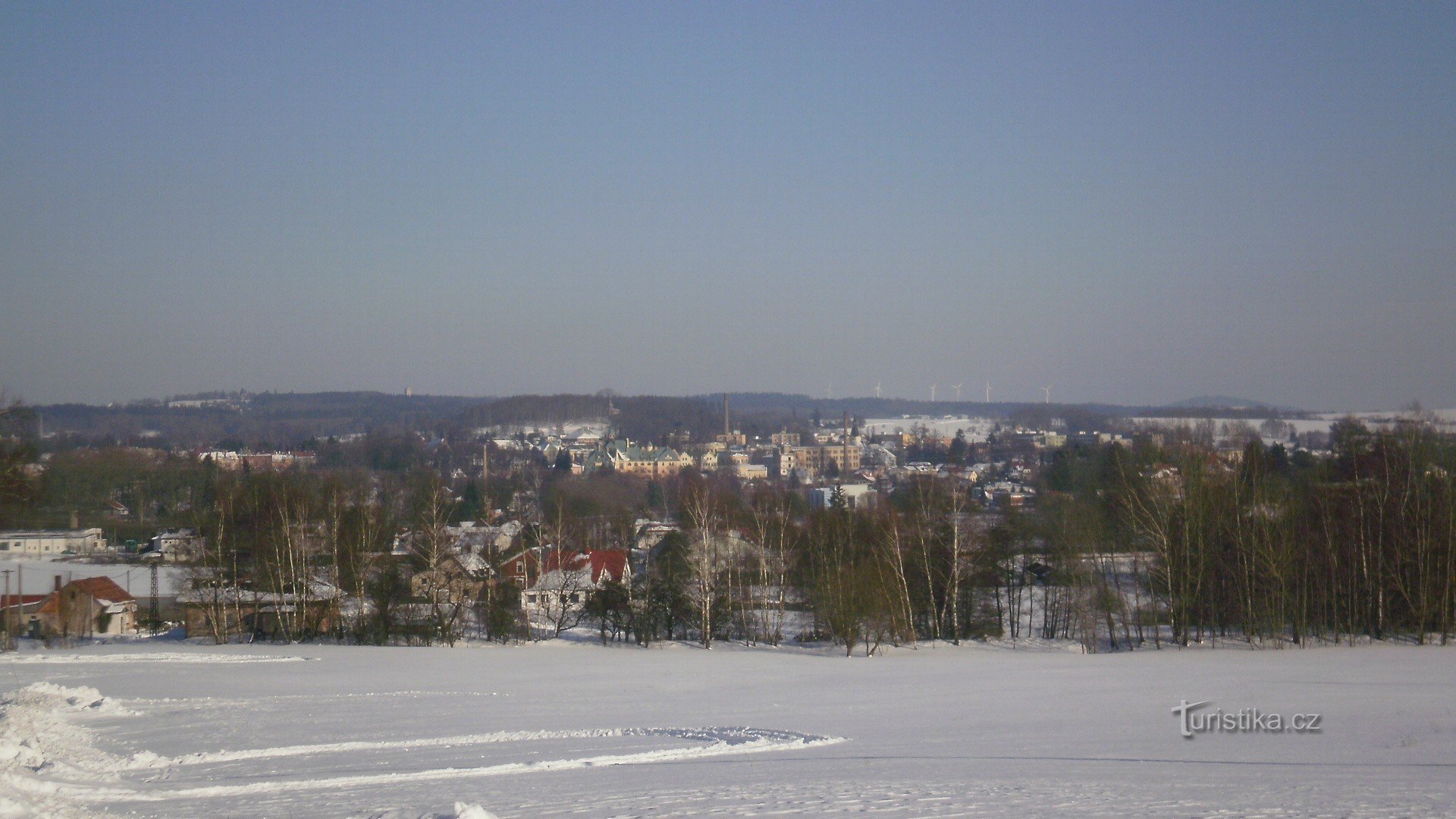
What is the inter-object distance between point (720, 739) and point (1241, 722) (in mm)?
6727

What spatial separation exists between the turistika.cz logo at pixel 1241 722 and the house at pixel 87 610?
29488 millimetres

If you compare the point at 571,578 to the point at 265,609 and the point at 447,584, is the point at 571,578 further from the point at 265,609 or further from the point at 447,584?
the point at 265,609

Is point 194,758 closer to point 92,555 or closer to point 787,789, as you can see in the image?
point 787,789

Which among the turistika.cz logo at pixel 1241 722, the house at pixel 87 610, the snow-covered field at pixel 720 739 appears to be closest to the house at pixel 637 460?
the house at pixel 87 610

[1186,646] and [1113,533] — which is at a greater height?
[1113,533]

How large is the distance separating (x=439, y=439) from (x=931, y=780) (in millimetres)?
119831

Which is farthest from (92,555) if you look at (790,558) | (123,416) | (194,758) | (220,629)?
(123,416)

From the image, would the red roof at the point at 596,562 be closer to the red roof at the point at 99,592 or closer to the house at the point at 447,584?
the house at the point at 447,584

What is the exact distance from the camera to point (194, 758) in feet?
36.5

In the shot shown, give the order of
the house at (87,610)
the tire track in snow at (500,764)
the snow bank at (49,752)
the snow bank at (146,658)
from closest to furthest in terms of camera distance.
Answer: the snow bank at (49,752), the tire track in snow at (500,764), the snow bank at (146,658), the house at (87,610)

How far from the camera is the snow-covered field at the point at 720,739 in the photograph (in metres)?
8.62

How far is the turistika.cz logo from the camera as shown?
12555 millimetres

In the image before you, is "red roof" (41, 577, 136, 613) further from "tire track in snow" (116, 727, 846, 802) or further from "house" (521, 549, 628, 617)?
"tire track in snow" (116, 727, 846, 802)

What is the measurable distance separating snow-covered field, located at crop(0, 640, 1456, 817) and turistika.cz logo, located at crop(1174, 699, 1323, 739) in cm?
23
